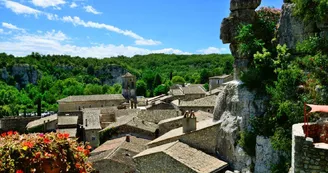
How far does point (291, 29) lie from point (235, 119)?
6.35 m

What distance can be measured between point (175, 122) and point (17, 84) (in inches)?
4314

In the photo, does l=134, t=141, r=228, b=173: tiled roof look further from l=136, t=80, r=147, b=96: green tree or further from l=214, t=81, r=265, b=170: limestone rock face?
l=136, t=80, r=147, b=96: green tree

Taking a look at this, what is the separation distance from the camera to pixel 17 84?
4902 inches

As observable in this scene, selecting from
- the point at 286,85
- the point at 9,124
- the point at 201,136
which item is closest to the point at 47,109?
the point at 9,124

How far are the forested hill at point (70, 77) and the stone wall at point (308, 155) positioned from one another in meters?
75.7

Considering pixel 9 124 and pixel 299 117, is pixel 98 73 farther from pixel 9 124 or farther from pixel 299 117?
pixel 299 117

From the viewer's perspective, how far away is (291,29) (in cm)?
1978

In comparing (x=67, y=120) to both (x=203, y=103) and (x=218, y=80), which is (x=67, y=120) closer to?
(x=203, y=103)

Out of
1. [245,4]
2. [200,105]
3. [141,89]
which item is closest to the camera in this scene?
[245,4]

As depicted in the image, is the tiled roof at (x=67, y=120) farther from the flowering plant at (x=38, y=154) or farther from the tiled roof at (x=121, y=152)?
the flowering plant at (x=38, y=154)

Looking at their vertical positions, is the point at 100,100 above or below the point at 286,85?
below

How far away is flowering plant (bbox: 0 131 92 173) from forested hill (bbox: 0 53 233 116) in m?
75.1

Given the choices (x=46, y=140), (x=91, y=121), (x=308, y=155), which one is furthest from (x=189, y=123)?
(x=91, y=121)

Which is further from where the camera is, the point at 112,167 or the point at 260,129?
the point at 112,167
